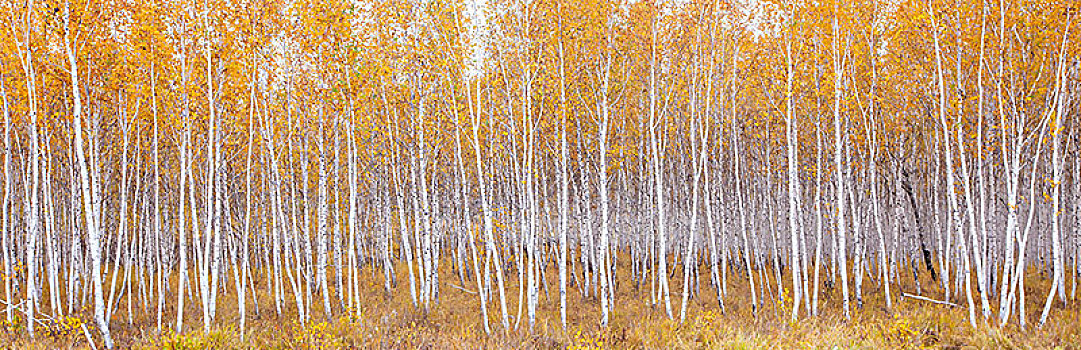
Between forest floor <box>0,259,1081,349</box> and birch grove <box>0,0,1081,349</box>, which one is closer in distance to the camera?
forest floor <box>0,259,1081,349</box>

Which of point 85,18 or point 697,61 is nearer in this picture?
point 85,18

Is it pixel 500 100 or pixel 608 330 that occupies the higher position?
pixel 500 100

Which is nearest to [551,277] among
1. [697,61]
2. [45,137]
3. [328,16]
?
[697,61]

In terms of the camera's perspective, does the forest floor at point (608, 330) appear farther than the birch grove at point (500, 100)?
No

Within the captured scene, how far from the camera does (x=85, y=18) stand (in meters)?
8.66

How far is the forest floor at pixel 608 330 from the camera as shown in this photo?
8.95 m

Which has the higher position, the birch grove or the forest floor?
the birch grove

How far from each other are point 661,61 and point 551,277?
316 inches

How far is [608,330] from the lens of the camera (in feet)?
32.5

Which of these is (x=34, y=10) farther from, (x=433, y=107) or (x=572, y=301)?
(x=572, y=301)

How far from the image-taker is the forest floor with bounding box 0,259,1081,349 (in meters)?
8.95

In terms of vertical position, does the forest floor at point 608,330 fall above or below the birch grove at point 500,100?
below

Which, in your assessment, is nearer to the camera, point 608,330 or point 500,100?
point 608,330

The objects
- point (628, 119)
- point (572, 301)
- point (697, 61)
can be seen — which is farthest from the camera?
point (628, 119)
